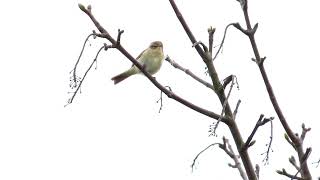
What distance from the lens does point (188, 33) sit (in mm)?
3676

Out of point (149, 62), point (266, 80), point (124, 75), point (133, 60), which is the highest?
point (149, 62)

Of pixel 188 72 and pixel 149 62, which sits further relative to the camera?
pixel 149 62

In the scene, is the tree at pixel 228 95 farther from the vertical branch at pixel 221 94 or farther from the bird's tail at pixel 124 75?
the bird's tail at pixel 124 75

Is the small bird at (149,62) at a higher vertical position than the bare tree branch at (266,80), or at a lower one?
higher

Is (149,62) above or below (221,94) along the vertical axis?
above

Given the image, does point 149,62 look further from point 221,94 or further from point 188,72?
point 221,94

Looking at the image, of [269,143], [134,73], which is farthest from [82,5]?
[134,73]

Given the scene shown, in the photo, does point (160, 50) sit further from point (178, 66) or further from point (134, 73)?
point (178, 66)

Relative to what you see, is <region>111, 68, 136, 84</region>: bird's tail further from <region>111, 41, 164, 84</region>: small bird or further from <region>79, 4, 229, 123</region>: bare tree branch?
<region>79, 4, 229, 123</region>: bare tree branch

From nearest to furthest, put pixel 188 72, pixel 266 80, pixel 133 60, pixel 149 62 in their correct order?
1. pixel 266 80
2. pixel 133 60
3. pixel 188 72
4. pixel 149 62

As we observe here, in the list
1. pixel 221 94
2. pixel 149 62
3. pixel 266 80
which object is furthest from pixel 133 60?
pixel 149 62

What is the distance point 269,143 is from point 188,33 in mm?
844

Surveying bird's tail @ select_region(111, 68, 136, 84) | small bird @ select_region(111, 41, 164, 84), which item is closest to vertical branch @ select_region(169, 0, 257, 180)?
small bird @ select_region(111, 41, 164, 84)

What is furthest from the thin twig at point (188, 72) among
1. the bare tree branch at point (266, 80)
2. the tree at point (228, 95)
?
the bare tree branch at point (266, 80)
